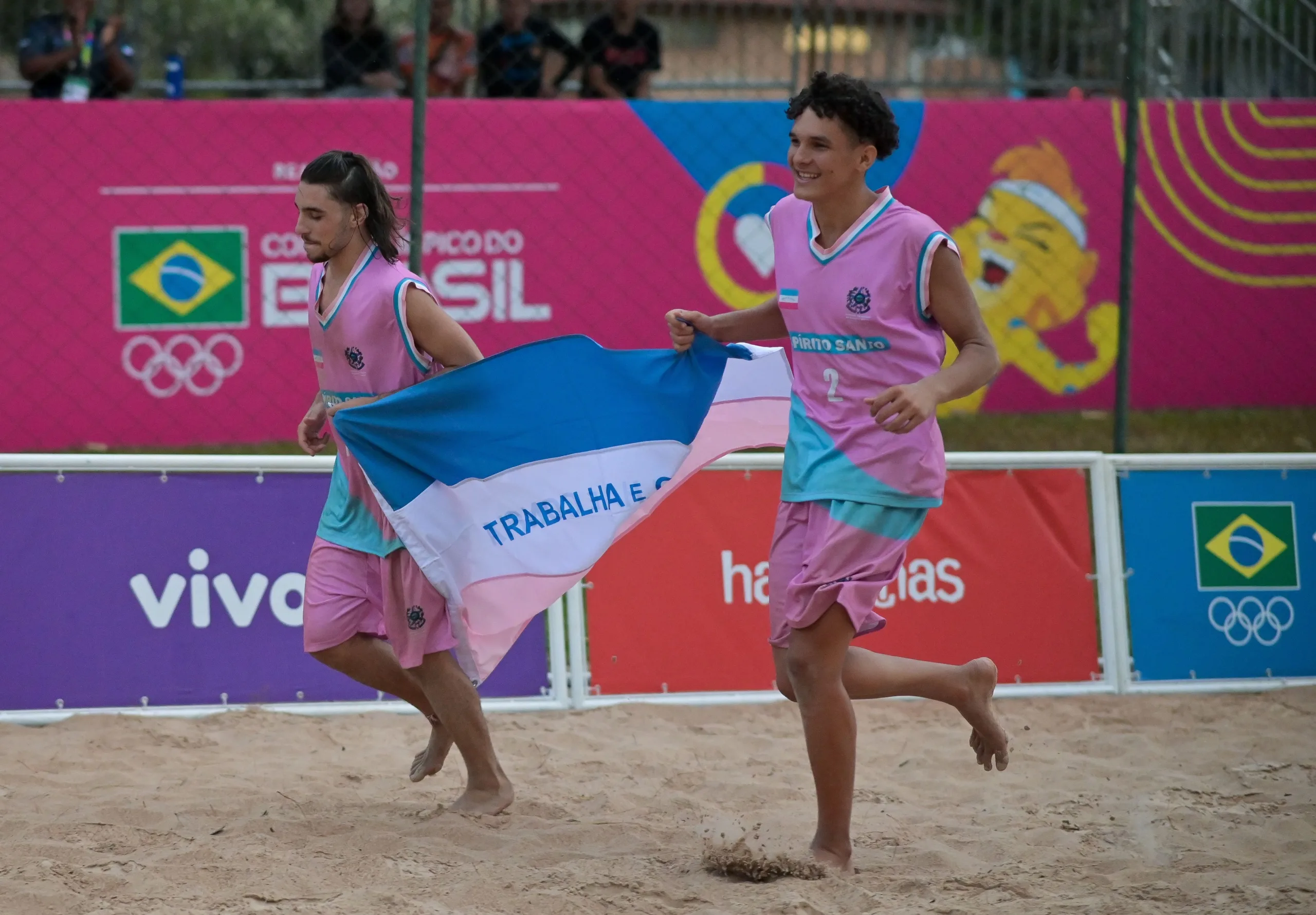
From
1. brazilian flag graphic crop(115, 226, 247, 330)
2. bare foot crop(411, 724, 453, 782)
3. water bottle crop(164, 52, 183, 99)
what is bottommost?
bare foot crop(411, 724, 453, 782)

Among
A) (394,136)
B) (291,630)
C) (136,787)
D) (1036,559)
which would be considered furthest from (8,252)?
(1036,559)

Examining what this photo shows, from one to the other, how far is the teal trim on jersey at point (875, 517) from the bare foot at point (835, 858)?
831 mm

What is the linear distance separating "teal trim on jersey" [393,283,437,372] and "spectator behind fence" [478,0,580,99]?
5353 mm

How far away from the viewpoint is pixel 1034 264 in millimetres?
9523

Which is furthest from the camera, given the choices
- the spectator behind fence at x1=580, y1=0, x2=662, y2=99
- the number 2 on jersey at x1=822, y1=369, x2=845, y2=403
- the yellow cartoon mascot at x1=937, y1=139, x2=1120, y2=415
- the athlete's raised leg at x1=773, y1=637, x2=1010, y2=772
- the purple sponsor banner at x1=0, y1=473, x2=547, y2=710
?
the spectator behind fence at x1=580, y1=0, x2=662, y2=99

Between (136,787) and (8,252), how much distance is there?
14.9 feet

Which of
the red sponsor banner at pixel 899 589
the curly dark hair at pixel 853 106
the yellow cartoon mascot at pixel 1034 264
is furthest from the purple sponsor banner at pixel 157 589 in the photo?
the yellow cartoon mascot at pixel 1034 264

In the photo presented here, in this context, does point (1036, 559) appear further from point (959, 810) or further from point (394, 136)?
point (394, 136)

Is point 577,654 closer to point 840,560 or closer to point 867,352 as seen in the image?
point 840,560

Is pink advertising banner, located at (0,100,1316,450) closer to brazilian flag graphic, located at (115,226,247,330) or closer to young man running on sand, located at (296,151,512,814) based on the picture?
brazilian flag graphic, located at (115,226,247,330)

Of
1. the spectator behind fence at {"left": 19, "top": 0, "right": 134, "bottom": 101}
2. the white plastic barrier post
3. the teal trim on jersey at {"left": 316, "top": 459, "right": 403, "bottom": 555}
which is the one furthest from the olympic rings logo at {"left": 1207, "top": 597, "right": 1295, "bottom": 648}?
the spectator behind fence at {"left": 19, "top": 0, "right": 134, "bottom": 101}

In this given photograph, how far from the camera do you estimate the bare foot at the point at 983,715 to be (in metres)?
4.04

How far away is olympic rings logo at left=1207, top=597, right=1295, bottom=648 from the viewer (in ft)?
19.8

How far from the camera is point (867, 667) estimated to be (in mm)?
3881
